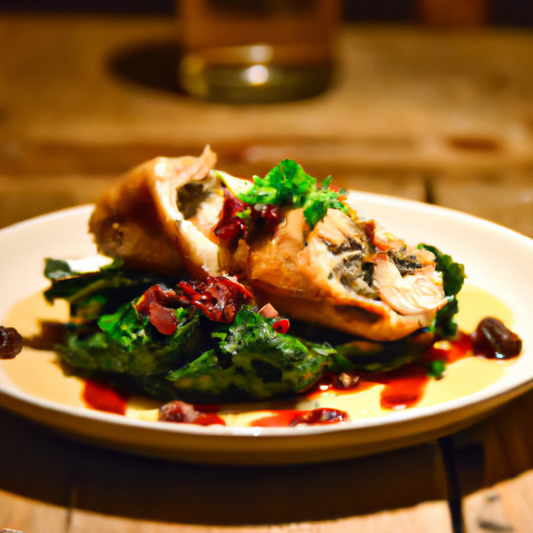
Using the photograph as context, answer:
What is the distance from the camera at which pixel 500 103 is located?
4520 millimetres

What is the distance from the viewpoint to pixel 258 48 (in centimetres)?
425

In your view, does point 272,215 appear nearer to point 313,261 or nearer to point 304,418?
point 313,261

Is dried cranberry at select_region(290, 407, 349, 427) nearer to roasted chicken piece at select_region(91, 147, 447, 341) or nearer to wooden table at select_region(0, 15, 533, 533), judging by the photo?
wooden table at select_region(0, 15, 533, 533)

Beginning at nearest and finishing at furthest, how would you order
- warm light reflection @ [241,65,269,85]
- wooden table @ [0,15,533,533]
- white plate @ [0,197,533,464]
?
1. white plate @ [0,197,533,464]
2. wooden table @ [0,15,533,533]
3. warm light reflection @ [241,65,269,85]

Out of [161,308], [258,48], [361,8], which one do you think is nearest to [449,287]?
[161,308]

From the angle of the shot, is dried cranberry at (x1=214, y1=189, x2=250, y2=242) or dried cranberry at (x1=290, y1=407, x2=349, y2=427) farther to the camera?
dried cranberry at (x1=214, y1=189, x2=250, y2=242)

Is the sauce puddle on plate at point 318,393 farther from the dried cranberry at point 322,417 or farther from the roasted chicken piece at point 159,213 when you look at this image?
the roasted chicken piece at point 159,213

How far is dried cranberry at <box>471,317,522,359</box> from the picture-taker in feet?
5.11

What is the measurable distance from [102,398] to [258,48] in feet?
10.6

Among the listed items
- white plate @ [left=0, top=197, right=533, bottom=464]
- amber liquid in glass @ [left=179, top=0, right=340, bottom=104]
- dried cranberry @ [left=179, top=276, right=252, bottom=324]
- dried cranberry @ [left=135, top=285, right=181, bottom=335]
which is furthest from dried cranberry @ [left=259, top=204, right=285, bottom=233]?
amber liquid in glass @ [left=179, top=0, right=340, bottom=104]

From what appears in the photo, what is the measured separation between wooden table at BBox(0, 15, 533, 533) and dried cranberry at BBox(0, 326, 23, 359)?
15 cm

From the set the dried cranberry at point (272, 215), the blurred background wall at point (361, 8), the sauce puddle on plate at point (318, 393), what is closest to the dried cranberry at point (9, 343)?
the sauce puddle on plate at point (318, 393)

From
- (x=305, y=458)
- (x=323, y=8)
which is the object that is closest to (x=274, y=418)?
(x=305, y=458)

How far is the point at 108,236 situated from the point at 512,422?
1101 mm
